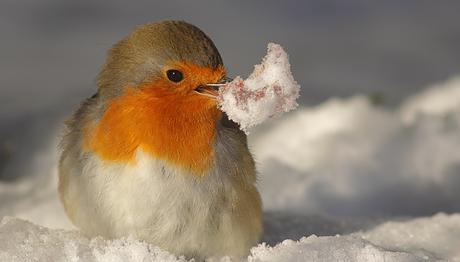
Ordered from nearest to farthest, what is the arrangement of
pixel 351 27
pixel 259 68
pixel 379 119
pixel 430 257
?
pixel 259 68, pixel 430 257, pixel 379 119, pixel 351 27

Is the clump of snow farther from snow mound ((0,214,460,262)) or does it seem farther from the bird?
snow mound ((0,214,460,262))

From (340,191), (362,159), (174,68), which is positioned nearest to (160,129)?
(174,68)

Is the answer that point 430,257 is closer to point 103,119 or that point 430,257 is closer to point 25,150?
point 103,119

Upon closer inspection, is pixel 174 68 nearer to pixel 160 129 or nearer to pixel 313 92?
pixel 160 129

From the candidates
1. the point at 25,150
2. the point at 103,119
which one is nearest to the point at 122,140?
the point at 103,119

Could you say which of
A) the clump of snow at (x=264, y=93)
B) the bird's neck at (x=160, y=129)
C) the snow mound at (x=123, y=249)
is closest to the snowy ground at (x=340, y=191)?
the snow mound at (x=123, y=249)

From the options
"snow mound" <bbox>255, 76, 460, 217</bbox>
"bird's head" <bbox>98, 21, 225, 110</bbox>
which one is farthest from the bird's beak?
"snow mound" <bbox>255, 76, 460, 217</bbox>
